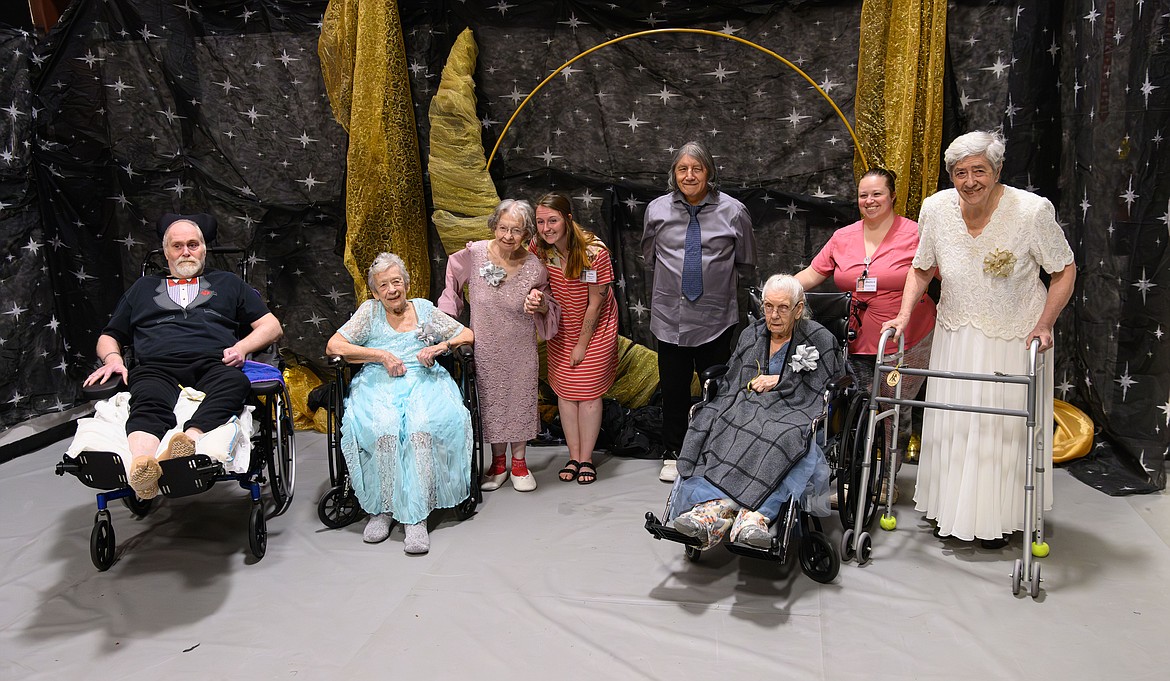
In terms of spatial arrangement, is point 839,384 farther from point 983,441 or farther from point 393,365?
point 393,365

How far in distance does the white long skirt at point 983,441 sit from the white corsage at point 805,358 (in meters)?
0.54

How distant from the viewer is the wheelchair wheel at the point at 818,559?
3.11 meters

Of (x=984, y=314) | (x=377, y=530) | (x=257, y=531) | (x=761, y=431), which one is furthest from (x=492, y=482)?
(x=984, y=314)

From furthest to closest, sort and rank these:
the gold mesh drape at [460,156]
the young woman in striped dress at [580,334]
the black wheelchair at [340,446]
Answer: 1. the gold mesh drape at [460,156]
2. the young woman in striped dress at [580,334]
3. the black wheelchair at [340,446]

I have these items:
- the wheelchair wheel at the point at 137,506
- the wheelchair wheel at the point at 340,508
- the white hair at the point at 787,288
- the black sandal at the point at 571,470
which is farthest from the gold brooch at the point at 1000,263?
the wheelchair wheel at the point at 137,506

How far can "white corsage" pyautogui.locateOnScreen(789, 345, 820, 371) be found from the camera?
10.8 ft

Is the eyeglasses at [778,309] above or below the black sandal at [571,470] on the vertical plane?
above

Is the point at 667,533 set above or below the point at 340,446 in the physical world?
below

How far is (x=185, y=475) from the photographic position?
9.81 feet

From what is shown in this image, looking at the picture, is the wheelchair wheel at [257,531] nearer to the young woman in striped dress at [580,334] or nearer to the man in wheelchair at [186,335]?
the man in wheelchair at [186,335]

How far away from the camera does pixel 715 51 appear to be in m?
4.72

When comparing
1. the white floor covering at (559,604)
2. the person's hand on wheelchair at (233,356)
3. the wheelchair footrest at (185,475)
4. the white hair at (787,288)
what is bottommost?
the white floor covering at (559,604)

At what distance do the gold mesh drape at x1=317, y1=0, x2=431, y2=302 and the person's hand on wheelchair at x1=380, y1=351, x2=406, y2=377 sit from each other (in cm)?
116

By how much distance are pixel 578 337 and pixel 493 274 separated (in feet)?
1.72
